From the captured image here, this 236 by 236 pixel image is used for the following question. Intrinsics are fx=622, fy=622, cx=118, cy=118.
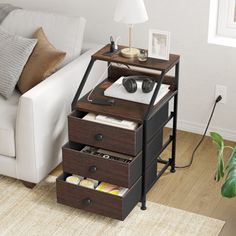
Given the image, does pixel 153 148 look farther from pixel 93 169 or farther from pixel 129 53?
pixel 129 53

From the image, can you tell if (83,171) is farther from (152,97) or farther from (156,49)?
(156,49)

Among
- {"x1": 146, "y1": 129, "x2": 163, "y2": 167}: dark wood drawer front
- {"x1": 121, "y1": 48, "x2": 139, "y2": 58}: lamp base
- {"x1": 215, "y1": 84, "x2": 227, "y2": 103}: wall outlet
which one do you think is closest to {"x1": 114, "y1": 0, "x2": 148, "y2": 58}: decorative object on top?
{"x1": 121, "y1": 48, "x2": 139, "y2": 58}: lamp base

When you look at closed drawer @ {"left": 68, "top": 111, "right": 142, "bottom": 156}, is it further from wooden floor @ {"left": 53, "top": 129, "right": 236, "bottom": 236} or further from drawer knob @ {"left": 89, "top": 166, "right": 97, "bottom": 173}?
wooden floor @ {"left": 53, "top": 129, "right": 236, "bottom": 236}

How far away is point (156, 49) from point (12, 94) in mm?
883

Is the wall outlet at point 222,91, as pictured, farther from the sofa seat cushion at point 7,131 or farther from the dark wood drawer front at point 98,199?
the sofa seat cushion at point 7,131

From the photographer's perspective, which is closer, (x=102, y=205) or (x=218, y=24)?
(x=102, y=205)

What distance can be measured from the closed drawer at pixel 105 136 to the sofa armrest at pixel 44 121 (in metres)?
0.18

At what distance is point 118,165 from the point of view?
Result: 9.42ft

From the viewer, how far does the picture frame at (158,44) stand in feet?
9.69

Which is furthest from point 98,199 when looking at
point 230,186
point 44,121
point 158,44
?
point 158,44

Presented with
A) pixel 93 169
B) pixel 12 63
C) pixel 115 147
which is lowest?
pixel 93 169

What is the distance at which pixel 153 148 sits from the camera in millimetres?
3086

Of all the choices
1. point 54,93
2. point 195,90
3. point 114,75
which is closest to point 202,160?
point 195,90

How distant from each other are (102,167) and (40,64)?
2.32ft
